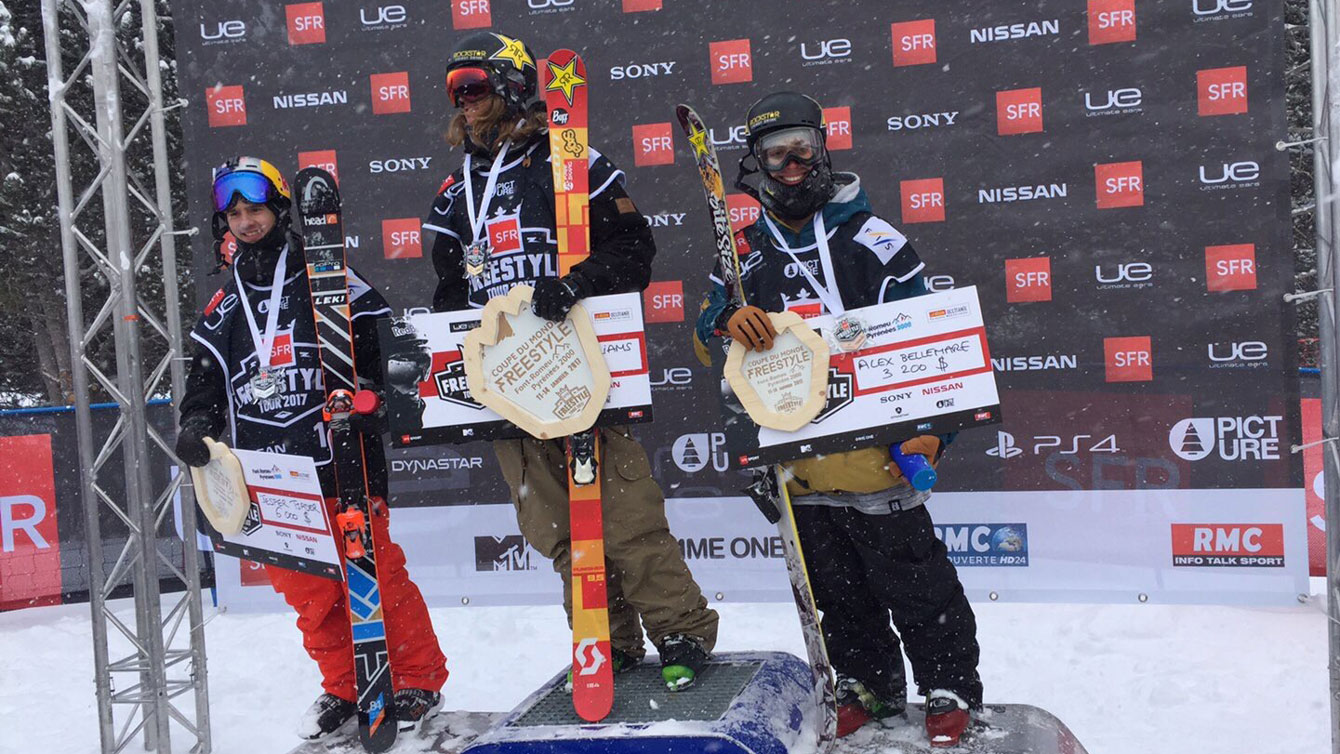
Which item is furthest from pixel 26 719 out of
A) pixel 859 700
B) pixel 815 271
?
pixel 815 271

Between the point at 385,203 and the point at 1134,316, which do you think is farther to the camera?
the point at 385,203

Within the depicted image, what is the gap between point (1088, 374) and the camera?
15.0 feet

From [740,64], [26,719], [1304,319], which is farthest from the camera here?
[1304,319]

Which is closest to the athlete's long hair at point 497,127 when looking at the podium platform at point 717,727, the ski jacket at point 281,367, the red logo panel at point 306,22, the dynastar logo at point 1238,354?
the ski jacket at point 281,367

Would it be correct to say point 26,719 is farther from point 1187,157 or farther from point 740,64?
point 1187,157

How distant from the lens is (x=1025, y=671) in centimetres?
428

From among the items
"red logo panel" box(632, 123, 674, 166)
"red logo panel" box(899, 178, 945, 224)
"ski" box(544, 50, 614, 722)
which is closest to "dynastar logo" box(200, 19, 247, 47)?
"red logo panel" box(632, 123, 674, 166)

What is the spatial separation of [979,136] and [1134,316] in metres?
1.06

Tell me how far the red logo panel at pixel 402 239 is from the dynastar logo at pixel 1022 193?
2.66 metres

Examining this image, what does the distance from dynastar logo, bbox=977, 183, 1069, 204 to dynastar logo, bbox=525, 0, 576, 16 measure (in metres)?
2.08

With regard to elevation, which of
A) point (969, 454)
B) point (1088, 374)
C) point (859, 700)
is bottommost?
point (859, 700)

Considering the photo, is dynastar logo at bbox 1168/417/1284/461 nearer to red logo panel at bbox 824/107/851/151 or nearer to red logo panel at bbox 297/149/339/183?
red logo panel at bbox 824/107/851/151

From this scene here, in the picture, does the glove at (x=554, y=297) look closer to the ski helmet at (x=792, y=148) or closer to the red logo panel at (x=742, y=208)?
the ski helmet at (x=792, y=148)

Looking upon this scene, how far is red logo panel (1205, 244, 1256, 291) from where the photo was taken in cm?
439
